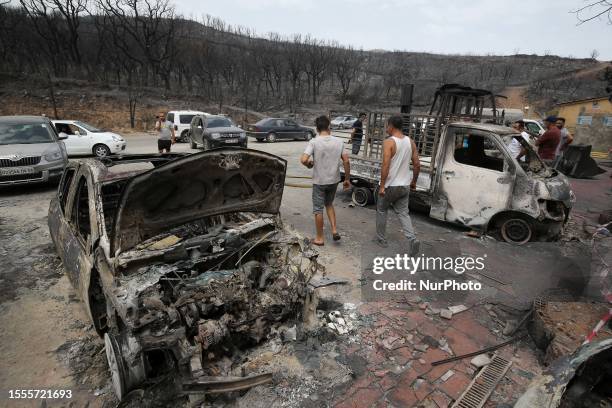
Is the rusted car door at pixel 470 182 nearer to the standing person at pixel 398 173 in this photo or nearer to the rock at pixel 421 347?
the standing person at pixel 398 173

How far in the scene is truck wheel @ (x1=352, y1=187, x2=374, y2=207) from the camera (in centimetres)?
760

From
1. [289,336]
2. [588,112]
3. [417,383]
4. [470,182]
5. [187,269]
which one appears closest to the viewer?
[417,383]

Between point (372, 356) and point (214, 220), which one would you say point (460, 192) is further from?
point (214, 220)

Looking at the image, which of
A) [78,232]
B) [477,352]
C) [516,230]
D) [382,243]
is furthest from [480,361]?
[78,232]

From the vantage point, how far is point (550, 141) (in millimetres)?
8391

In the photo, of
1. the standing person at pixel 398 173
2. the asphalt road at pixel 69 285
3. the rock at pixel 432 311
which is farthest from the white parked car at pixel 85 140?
the rock at pixel 432 311

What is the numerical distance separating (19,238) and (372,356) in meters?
5.78

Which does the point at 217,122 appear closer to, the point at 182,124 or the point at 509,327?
the point at 182,124

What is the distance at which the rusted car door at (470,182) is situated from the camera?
549 cm

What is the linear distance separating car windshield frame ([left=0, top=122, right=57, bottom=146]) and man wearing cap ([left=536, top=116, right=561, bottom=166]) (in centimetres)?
1207

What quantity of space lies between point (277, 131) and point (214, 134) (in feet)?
20.4

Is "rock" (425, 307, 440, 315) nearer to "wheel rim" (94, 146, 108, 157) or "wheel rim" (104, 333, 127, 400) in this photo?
"wheel rim" (104, 333, 127, 400)

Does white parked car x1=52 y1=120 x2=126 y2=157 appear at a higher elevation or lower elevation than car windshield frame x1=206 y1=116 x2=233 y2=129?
lower

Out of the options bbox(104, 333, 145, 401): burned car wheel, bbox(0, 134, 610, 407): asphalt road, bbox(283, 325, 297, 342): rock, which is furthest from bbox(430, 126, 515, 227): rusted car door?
bbox(104, 333, 145, 401): burned car wheel
